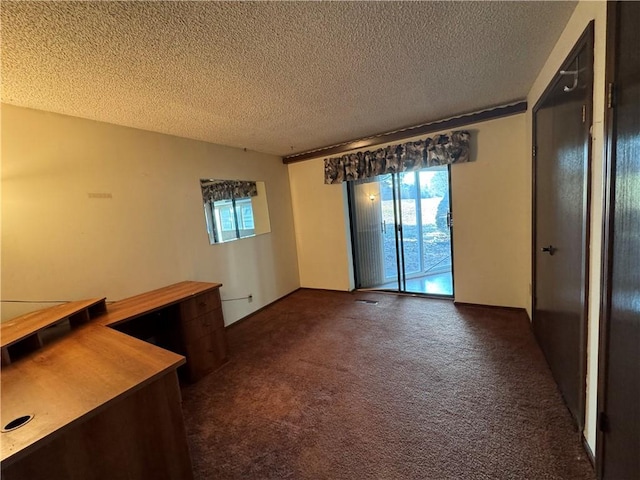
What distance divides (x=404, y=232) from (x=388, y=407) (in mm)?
2501

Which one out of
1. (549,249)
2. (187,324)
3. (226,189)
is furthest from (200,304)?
(549,249)

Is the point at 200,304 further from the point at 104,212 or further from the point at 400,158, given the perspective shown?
the point at 400,158

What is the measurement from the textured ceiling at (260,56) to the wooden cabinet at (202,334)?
5.43 feet

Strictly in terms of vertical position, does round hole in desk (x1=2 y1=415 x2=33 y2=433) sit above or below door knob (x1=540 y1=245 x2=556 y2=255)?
below

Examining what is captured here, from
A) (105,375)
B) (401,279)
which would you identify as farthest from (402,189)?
(105,375)

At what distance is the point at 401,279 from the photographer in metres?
3.97

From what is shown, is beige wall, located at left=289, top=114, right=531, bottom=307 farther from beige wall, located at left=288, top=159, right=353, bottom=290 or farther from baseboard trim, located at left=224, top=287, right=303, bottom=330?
baseboard trim, located at left=224, top=287, right=303, bottom=330

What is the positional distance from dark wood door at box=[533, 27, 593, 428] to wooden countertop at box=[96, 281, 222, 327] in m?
2.61

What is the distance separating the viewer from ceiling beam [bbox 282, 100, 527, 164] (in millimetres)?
2812

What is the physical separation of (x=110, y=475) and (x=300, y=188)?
3.81 meters

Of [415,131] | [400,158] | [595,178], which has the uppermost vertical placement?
[415,131]

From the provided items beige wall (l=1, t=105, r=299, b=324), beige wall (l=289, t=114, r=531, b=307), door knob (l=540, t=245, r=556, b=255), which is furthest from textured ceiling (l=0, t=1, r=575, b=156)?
door knob (l=540, t=245, r=556, b=255)

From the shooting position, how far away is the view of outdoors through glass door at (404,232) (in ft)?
12.0

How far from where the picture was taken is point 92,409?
933 millimetres
